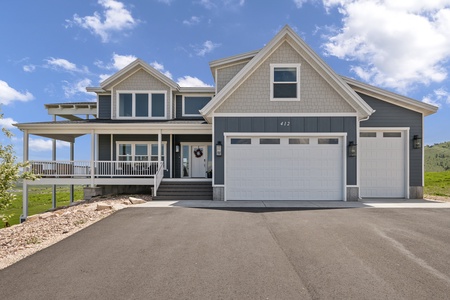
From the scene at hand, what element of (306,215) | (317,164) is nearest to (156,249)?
(306,215)

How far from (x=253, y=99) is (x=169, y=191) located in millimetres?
5849

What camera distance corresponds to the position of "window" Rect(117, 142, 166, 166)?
15.3 metres

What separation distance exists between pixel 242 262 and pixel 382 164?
10.7 metres

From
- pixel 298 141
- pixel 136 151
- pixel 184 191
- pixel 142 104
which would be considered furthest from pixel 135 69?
pixel 298 141

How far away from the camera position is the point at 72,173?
520 inches

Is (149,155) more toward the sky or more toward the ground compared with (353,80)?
more toward the ground

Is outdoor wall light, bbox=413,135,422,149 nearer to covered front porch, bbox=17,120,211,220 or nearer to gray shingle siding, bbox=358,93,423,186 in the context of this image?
gray shingle siding, bbox=358,93,423,186

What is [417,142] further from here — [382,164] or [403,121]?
[382,164]

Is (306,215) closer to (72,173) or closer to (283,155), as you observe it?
(283,155)

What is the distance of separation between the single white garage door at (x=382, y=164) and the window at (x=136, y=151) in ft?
36.4

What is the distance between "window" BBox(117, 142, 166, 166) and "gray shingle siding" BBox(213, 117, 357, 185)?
222 inches

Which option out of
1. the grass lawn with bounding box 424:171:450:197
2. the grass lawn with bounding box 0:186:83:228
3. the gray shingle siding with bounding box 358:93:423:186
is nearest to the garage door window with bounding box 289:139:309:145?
the gray shingle siding with bounding box 358:93:423:186

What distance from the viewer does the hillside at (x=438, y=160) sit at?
70.8 meters

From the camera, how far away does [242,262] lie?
4.30 meters
